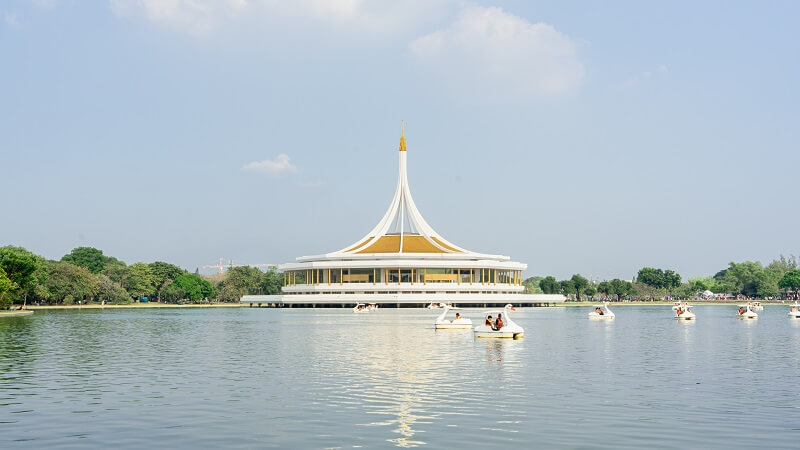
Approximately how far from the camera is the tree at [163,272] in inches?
6850

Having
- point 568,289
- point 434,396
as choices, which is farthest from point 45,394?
point 568,289

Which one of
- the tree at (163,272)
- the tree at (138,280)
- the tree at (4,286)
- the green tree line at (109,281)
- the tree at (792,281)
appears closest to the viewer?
the tree at (4,286)

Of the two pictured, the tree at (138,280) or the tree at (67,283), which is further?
the tree at (138,280)

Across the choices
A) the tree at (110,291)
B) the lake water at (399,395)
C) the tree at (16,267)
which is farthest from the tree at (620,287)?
the lake water at (399,395)

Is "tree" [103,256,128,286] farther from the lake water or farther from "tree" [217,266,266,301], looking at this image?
the lake water

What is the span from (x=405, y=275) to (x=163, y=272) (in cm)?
5698

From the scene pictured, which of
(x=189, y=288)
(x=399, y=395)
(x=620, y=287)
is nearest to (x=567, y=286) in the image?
(x=620, y=287)

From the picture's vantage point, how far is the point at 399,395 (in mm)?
25625

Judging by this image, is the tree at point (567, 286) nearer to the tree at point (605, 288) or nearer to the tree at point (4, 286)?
the tree at point (605, 288)

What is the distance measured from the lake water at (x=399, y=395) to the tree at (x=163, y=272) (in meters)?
130

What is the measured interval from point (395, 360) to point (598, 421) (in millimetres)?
16579

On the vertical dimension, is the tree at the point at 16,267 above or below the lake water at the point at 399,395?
above

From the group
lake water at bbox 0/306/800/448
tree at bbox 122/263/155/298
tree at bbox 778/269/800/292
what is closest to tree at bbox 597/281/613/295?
tree at bbox 778/269/800/292

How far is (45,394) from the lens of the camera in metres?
26.1
